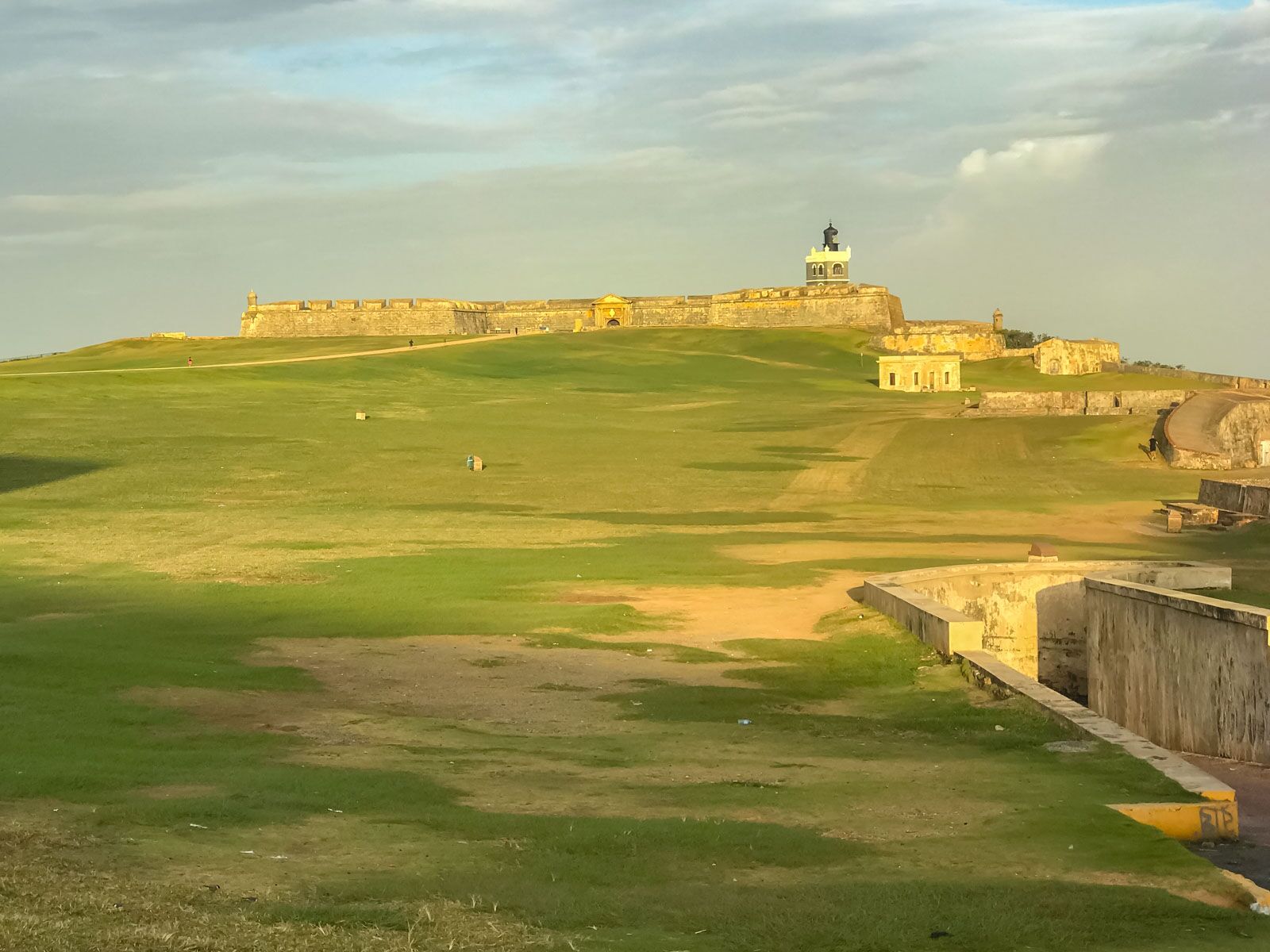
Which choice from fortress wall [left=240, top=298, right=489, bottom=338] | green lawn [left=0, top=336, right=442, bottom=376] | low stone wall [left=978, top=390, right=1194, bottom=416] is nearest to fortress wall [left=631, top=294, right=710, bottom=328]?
Answer: fortress wall [left=240, top=298, right=489, bottom=338]

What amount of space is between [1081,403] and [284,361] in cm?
4212

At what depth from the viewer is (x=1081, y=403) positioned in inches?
2211

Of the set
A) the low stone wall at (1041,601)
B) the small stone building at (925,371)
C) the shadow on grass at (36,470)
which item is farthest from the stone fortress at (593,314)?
the low stone wall at (1041,601)

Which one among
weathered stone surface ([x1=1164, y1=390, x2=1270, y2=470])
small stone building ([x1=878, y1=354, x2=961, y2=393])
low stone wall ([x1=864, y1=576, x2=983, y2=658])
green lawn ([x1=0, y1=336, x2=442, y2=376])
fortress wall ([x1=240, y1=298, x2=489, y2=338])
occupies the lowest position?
low stone wall ([x1=864, y1=576, x2=983, y2=658])

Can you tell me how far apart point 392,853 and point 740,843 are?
7.10 feet

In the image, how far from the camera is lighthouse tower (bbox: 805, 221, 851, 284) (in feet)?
401

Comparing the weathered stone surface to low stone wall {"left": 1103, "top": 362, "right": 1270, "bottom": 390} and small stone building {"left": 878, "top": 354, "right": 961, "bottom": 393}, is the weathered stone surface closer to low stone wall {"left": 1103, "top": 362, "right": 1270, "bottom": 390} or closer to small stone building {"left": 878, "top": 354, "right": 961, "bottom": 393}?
low stone wall {"left": 1103, "top": 362, "right": 1270, "bottom": 390}

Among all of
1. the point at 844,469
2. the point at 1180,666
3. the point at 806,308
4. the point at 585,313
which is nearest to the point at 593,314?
the point at 585,313

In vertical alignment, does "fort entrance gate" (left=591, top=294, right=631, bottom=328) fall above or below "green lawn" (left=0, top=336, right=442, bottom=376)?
above

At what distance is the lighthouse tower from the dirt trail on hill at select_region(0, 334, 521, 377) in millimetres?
31482

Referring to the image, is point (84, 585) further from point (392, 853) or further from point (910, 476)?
point (910, 476)

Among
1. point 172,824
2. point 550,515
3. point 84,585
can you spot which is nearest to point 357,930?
point 172,824

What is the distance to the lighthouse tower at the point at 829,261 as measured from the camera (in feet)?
401

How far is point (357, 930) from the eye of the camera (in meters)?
7.20
